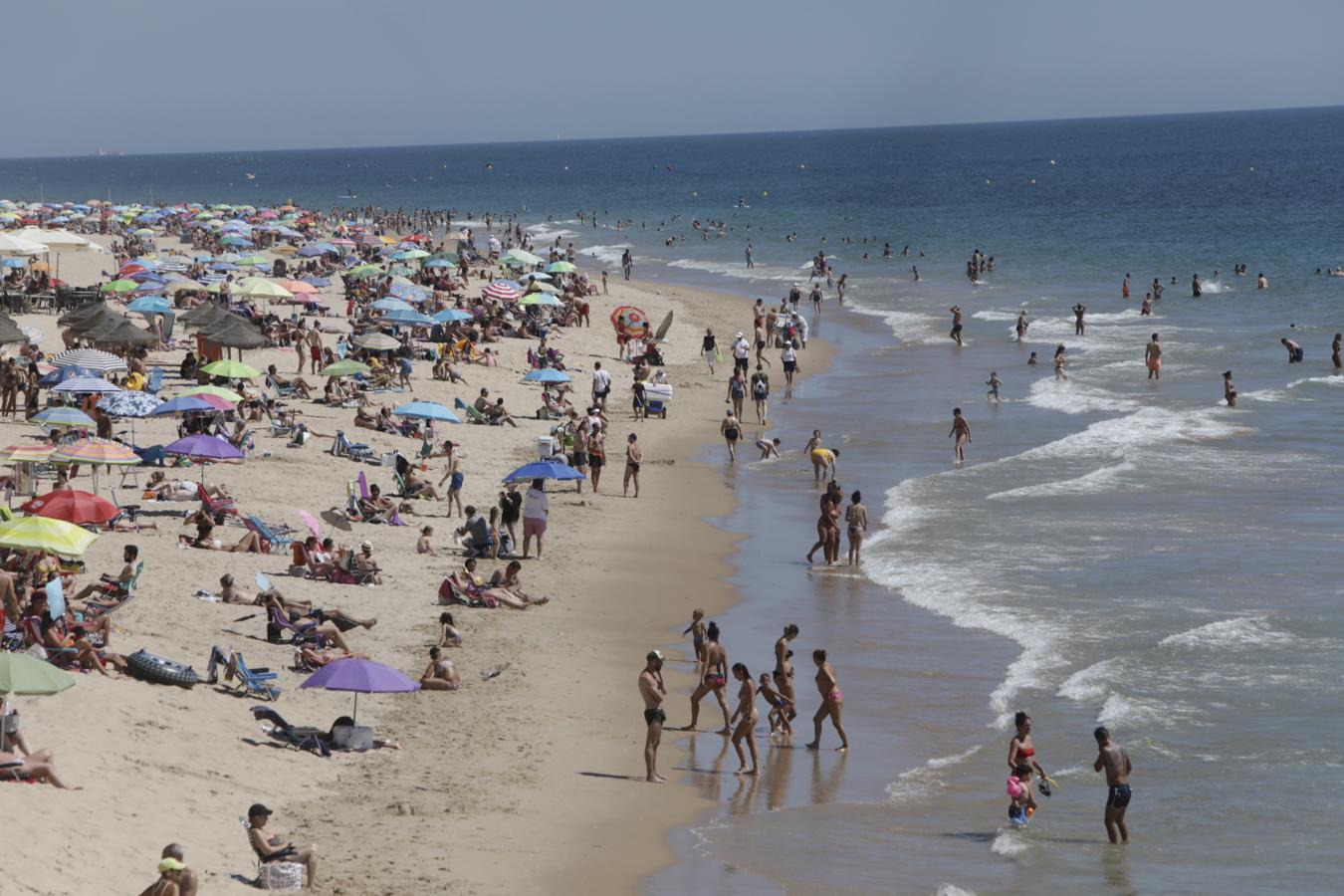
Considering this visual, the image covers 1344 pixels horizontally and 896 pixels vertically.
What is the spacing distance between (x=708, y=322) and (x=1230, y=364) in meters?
15.7

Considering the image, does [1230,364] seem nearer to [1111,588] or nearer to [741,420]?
[741,420]

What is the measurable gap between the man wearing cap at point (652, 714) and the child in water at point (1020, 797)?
3025 mm

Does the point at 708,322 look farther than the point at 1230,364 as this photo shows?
Yes

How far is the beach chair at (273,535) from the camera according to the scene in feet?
63.0

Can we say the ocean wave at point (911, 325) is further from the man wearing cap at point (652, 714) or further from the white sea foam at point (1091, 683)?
the man wearing cap at point (652, 714)

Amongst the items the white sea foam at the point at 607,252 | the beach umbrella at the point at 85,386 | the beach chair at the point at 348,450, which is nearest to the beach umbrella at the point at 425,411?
the beach chair at the point at 348,450

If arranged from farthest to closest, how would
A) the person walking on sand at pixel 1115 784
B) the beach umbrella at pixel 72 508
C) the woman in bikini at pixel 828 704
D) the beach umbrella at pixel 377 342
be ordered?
the beach umbrella at pixel 377 342 < the beach umbrella at pixel 72 508 < the woman in bikini at pixel 828 704 < the person walking on sand at pixel 1115 784

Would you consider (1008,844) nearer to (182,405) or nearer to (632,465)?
(632,465)

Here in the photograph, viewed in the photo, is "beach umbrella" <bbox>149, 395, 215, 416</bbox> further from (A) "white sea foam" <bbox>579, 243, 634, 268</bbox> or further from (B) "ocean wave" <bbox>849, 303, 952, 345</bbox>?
(A) "white sea foam" <bbox>579, 243, 634, 268</bbox>

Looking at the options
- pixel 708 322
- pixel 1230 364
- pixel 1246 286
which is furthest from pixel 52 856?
pixel 1246 286

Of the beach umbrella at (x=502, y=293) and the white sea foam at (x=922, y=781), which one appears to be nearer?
the white sea foam at (x=922, y=781)

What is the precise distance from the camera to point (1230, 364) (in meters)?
39.5

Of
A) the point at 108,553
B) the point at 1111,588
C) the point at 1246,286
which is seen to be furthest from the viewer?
the point at 1246,286

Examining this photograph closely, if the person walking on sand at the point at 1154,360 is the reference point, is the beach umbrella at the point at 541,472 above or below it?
below
